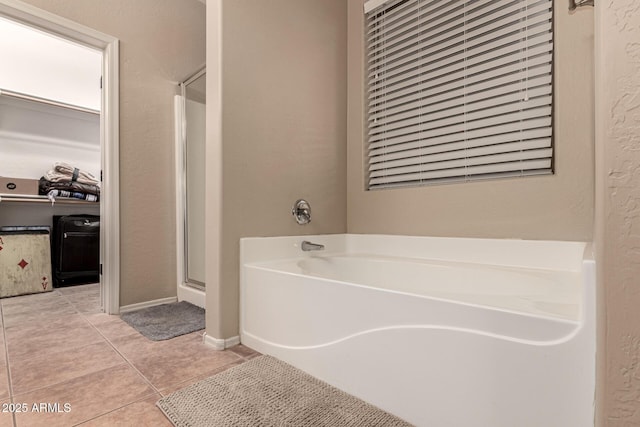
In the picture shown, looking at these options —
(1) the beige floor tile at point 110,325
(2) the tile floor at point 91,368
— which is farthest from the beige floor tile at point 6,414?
(1) the beige floor tile at point 110,325

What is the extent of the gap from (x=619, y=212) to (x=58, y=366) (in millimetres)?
1936

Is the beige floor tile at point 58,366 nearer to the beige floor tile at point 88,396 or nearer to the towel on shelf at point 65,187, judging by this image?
the beige floor tile at point 88,396

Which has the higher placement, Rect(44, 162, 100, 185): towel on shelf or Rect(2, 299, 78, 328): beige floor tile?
Rect(44, 162, 100, 185): towel on shelf

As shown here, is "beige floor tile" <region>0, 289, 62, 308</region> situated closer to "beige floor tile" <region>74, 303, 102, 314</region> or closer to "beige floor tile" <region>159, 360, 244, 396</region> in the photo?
"beige floor tile" <region>74, 303, 102, 314</region>

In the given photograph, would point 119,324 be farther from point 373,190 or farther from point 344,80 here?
point 344,80

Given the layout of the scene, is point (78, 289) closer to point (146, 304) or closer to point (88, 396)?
point (146, 304)

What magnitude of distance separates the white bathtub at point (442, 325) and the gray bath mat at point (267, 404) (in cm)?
6

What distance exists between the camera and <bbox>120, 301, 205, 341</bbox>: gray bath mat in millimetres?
1752

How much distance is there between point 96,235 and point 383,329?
339cm

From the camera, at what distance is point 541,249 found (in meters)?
1.40

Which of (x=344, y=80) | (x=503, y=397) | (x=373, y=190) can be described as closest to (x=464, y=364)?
(x=503, y=397)

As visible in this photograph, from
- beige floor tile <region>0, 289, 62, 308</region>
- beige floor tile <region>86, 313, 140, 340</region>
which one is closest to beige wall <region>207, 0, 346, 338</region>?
beige floor tile <region>86, 313, 140, 340</region>

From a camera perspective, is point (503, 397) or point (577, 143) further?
point (577, 143)

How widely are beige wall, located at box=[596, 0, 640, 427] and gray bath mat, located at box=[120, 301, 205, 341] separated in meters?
1.78
